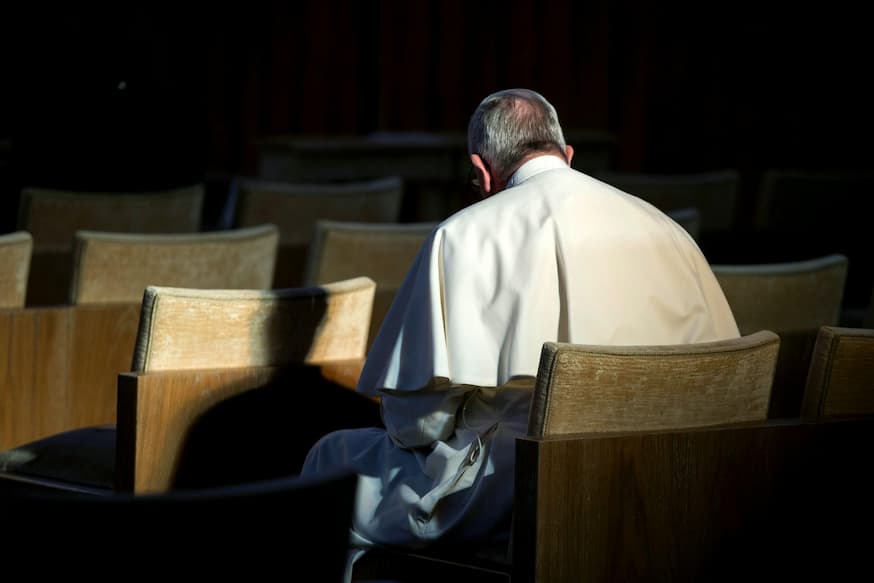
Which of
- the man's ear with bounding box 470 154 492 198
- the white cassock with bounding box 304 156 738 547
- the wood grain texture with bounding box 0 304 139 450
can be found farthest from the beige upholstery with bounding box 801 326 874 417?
the wood grain texture with bounding box 0 304 139 450

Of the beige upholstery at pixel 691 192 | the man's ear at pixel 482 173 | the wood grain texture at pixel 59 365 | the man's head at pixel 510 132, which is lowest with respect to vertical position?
the wood grain texture at pixel 59 365

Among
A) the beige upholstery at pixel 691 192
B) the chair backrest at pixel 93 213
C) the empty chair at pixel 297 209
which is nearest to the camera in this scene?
the chair backrest at pixel 93 213

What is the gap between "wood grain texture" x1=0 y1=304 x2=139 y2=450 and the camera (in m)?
3.84

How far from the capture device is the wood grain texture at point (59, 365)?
12.6 ft

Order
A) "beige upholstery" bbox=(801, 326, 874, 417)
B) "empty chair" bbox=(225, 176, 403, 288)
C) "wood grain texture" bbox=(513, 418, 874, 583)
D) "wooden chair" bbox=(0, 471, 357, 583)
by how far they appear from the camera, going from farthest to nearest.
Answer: "empty chair" bbox=(225, 176, 403, 288) < "beige upholstery" bbox=(801, 326, 874, 417) < "wood grain texture" bbox=(513, 418, 874, 583) < "wooden chair" bbox=(0, 471, 357, 583)

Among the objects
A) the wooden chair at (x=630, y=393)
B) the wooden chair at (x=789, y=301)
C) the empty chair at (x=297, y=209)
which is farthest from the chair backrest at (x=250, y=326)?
the empty chair at (x=297, y=209)

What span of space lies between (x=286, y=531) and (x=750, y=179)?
8284 millimetres

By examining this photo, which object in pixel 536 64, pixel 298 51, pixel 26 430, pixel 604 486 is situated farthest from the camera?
pixel 298 51

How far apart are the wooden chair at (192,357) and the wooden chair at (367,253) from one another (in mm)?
931

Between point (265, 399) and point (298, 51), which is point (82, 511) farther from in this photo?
point (298, 51)

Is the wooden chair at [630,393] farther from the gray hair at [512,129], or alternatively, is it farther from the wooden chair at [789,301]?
the wooden chair at [789,301]

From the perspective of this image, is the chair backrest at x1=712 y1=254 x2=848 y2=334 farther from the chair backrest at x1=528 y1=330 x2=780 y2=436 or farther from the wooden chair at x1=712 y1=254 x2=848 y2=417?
the chair backrest at x1=528 y1=330 x2=780 y2=436

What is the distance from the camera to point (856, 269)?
20.2 feet

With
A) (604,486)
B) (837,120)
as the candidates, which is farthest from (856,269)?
(604,486)
